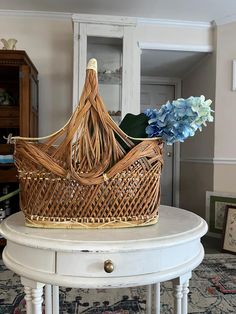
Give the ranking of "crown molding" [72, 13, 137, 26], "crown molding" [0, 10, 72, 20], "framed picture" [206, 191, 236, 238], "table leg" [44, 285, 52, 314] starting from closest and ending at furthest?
1. "table leg" [44, 285, 52, 314]
2. "crown molding" [72, 13, 137, 26]
3. "crown molding" [0, 10, 72, 20]
4. "framed picture" [206, 191, 236, 238]

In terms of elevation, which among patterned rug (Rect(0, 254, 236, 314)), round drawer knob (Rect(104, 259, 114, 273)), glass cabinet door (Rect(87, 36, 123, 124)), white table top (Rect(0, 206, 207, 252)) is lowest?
patterned rug (Rect(0, 254, 236, 314))

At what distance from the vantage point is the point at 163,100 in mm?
4156

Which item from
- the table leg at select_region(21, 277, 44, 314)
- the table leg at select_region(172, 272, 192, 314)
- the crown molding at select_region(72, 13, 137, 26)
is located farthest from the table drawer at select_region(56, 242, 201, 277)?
the crown molding at select_region(72, 13, 137, 26)

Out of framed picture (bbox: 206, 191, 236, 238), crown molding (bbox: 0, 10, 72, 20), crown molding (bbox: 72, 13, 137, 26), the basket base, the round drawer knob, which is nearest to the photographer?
the round drawer knob

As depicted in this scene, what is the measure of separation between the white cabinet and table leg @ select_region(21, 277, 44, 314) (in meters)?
1.95

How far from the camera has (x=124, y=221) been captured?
30.8 inches

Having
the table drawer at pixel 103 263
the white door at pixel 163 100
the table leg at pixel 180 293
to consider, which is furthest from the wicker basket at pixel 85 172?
the white door at pixel 163 100

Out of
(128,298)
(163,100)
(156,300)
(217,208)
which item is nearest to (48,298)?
(156,300)

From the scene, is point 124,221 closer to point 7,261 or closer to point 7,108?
point 7,261

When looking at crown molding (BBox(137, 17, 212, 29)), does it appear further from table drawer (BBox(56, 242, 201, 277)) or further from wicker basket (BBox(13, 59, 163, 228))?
table drawer (BBox(56, 242, 201, 277))

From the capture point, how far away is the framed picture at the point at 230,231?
2.65m

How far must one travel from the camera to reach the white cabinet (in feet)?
8.39

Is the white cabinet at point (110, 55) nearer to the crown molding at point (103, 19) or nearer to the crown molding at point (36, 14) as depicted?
the crown molding at point (103, 19)

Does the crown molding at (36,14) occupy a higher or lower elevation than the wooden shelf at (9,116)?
higher
